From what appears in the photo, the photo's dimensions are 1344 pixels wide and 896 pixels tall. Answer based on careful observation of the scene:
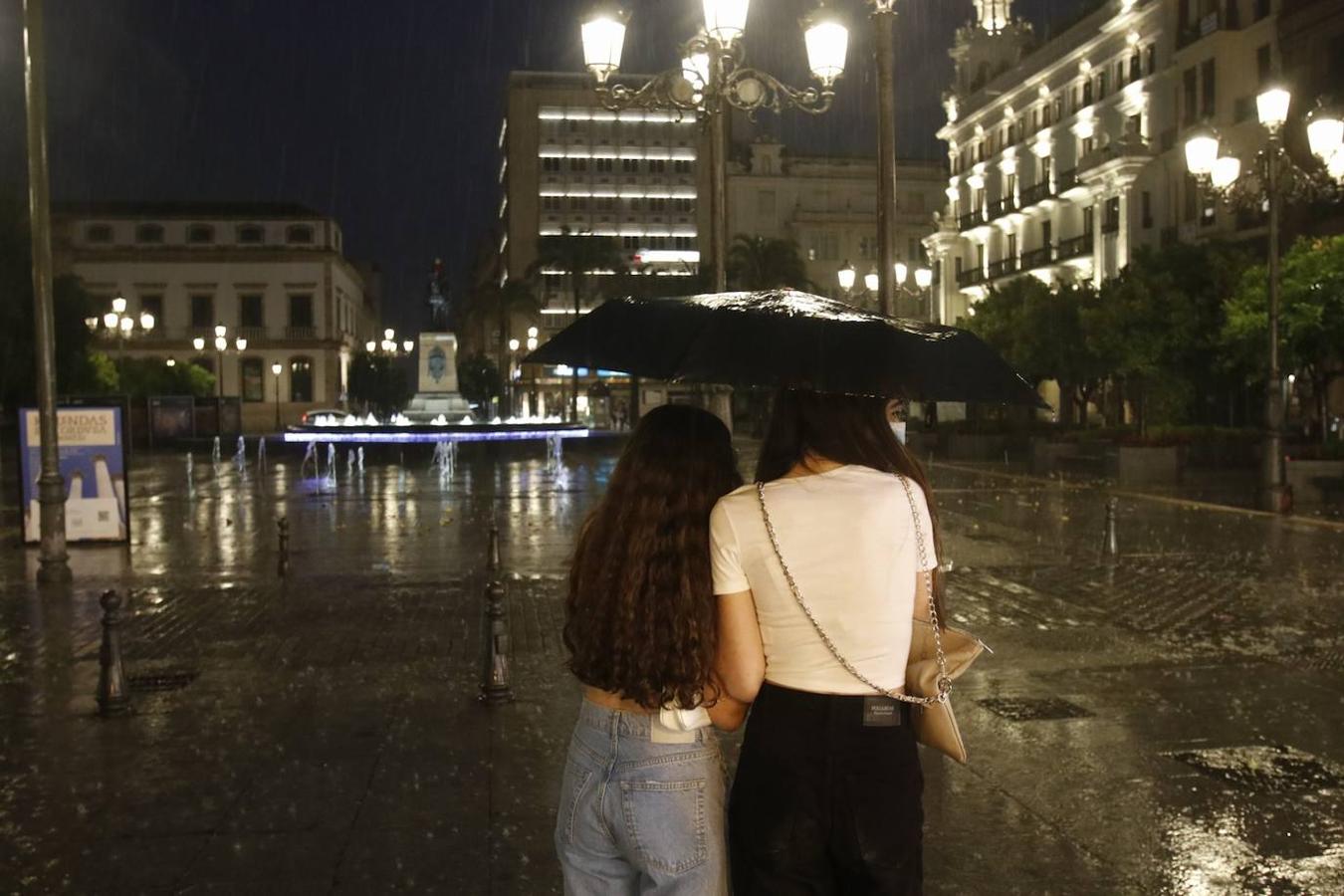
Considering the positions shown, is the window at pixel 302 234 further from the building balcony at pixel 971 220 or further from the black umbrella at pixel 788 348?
the black umbrella at pixel 788 348

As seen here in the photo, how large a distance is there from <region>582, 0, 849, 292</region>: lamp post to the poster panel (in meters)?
7.76

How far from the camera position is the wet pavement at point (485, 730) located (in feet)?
18.0

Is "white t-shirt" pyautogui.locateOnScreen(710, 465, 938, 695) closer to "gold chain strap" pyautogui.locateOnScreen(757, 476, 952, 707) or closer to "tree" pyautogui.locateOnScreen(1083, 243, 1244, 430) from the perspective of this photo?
"gold chain strap" pyautogui.locateOnScreen(757, 476, 952, 707)

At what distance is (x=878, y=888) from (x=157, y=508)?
23.6 m

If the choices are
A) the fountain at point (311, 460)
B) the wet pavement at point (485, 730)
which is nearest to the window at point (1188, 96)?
the fountain at point (311, 460)

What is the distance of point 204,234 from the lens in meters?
85.8

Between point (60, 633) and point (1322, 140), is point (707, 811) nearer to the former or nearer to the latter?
point (60, 633)

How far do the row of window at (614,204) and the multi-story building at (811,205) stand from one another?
1034 centimetres

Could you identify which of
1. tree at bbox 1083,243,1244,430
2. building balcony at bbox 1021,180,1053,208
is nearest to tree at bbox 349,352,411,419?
building balcony at bbox 1021,180,1053,208

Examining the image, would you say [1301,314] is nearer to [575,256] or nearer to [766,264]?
[766,264]

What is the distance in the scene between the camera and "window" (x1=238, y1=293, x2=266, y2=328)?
8562 cm

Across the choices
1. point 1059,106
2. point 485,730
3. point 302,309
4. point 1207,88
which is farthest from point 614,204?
point 485,730

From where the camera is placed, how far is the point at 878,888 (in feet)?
9.34

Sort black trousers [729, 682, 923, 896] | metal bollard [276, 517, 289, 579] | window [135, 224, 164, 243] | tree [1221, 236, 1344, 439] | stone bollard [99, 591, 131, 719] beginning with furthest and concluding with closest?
window [135, 224, 164, 243] < tree [1221, 236, 1344, 439] < metal bollard [276, 517, 289, 579] < stone bollard [99, 591, 131, 719] < black trousers [729, 682, 923, 896]
